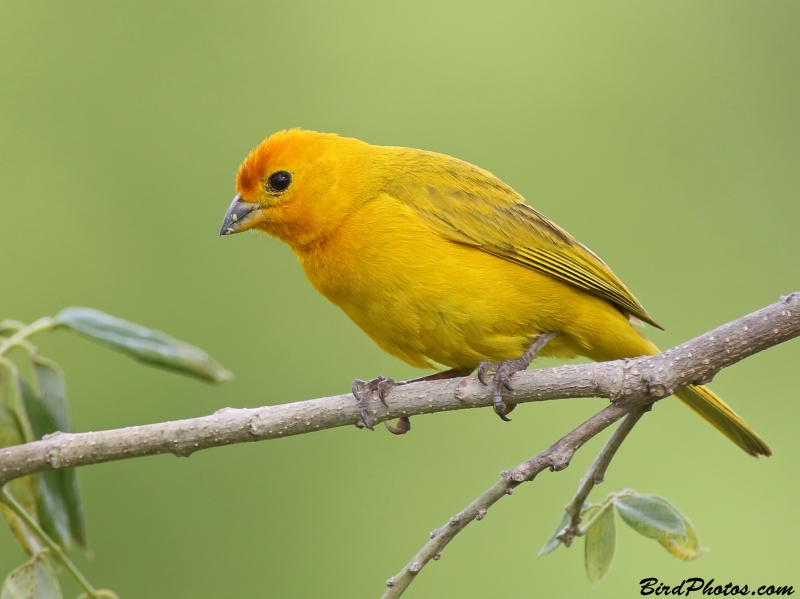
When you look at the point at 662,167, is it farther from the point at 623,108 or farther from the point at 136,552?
the point at 136,552

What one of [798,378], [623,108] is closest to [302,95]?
[623,108]

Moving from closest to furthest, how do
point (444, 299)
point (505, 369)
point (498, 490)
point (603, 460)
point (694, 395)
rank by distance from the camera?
point (498, 490)
point (603, 460)
point (505, 369)
point (444, 299)
point (694, 395)

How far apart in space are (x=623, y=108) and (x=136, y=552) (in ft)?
16.3

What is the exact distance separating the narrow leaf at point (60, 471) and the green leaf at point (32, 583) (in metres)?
0.30

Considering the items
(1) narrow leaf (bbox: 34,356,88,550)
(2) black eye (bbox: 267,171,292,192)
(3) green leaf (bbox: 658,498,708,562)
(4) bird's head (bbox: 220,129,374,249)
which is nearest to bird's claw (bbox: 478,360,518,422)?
(3) green leaf (bbox: 658,498,708,562)

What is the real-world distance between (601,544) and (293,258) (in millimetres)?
4685

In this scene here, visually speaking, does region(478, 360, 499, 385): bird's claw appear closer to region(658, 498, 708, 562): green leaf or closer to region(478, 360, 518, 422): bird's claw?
region(478, 360, 518, 422): bird's claw

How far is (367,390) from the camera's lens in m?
3.57

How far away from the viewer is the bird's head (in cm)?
439

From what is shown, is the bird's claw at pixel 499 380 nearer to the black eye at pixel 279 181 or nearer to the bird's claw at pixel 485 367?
the bird's claw at pixel 485 367

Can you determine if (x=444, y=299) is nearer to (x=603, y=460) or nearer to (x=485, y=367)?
(x=485, y=367)

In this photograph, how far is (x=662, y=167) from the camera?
25.6ft

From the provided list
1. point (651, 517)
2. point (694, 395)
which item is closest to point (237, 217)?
point (694, 395)

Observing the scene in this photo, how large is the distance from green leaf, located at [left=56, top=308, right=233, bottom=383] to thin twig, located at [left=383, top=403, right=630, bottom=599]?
0.91m
